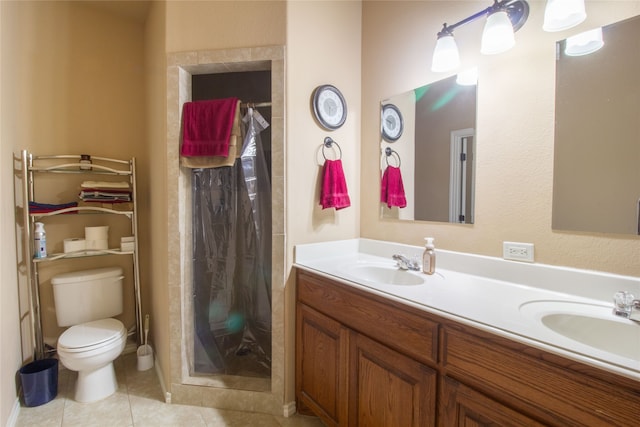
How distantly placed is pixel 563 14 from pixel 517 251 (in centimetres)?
94

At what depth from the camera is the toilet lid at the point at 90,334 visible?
5.87 feet

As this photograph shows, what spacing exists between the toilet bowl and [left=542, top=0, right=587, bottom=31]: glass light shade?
2764 millimetres

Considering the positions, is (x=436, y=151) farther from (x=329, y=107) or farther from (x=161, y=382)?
(x=161, y=382)

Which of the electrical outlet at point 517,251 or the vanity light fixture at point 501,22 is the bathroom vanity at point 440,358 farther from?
the vanity light fixture at point 501,22

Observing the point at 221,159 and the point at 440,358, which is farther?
the point at 221,159

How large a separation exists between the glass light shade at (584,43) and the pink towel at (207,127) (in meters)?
1.60

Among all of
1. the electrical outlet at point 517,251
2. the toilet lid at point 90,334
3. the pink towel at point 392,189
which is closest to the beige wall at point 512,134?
the electrical outlet at point 517,251

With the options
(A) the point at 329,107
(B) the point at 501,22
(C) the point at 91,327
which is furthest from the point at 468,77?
(C) the point at 91,327

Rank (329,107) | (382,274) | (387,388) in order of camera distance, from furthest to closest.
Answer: (329,107) < (382,274) < (387,388)

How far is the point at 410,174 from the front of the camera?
1.84 metres

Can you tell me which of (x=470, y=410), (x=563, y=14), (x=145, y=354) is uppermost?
(x=563, y=14)

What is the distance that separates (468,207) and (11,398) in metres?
2.72

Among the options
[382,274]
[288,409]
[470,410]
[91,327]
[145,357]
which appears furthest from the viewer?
[145,357]

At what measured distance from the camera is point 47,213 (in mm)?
1969
